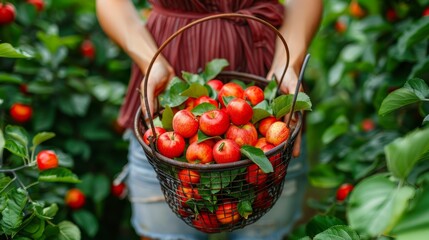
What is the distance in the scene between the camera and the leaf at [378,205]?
798mm

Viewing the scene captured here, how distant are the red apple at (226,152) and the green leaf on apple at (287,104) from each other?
0.16 meters

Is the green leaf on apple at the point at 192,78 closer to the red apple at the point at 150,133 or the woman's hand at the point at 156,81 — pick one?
the woman's hand at the point at 156,81

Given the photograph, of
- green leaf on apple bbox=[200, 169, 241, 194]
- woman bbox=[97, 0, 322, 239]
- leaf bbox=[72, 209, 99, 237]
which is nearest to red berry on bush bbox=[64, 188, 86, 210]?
leaf bbox=[72, 209, 99, 237]

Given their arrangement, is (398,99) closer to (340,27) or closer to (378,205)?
A: (378,205)

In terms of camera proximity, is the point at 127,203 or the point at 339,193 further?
the point at 127,203

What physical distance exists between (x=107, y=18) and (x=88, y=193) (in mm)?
924

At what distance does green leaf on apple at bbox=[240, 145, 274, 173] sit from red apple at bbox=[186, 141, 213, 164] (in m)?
0.09

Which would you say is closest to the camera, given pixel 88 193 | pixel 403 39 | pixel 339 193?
pixel 403 39

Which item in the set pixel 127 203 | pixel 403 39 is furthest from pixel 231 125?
pixel 127 203

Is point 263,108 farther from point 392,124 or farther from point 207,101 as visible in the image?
point 392,124

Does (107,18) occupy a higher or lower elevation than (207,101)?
higher

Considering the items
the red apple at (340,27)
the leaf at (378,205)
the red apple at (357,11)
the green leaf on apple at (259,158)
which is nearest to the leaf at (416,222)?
the leaf at (378,205)

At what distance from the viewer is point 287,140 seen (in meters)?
1.07

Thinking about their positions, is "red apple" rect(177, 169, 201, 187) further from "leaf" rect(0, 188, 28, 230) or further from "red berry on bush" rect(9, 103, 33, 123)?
"red berry on bush" rect(9, 103, 33, 123)
